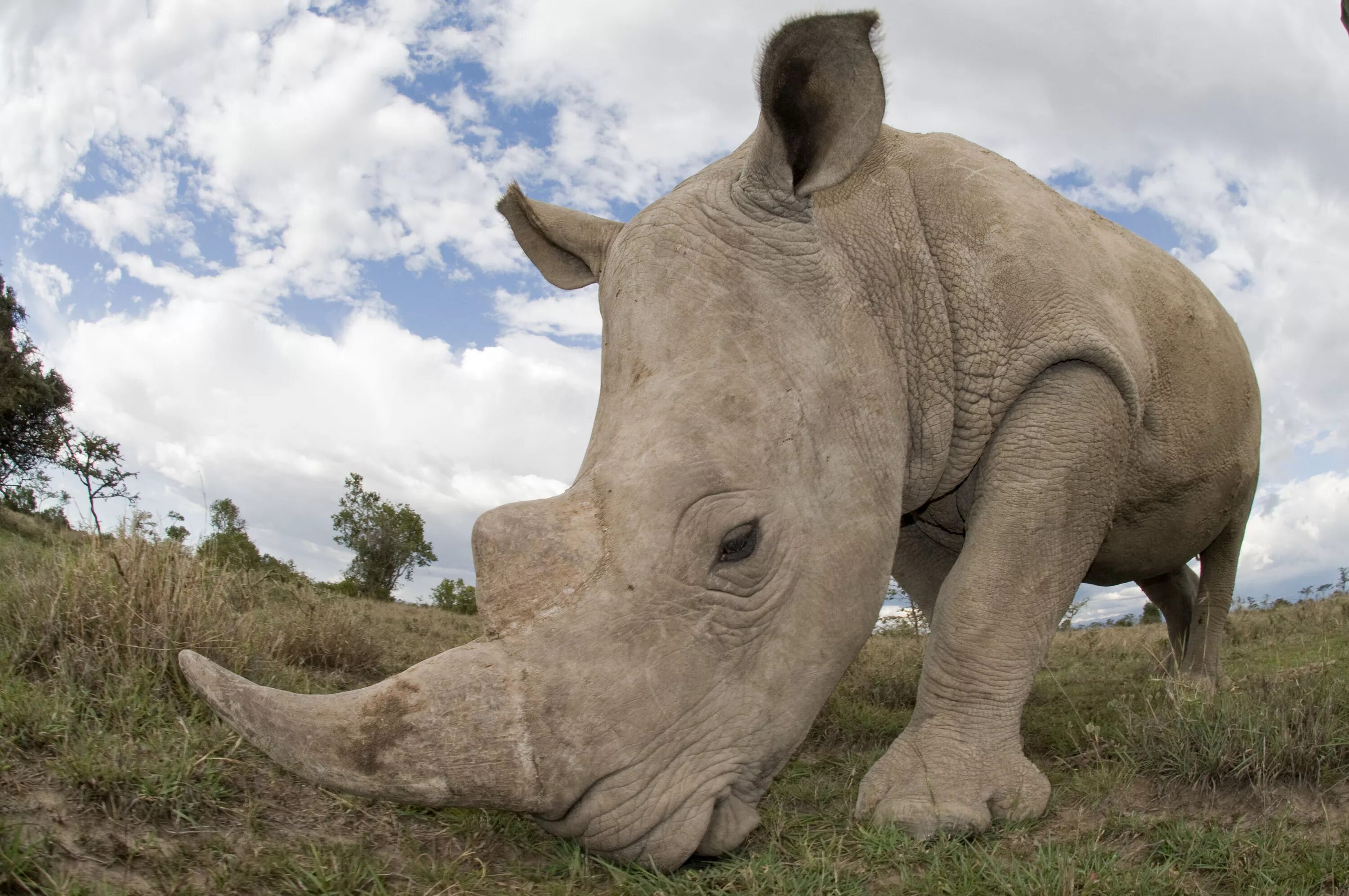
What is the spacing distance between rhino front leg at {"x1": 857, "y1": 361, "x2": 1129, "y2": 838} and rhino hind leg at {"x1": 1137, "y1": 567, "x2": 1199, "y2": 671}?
377cm

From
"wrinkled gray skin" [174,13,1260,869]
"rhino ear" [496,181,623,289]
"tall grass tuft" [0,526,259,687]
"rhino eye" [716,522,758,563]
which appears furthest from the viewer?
"rhino ear" [496,181,623,289]

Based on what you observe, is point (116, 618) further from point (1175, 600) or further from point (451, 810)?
point (1175, 600)

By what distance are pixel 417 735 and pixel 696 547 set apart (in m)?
0.83

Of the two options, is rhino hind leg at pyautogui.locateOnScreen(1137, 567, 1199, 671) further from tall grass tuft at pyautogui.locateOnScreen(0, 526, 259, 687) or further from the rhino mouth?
tall grass tuft at pyautogui.locateOnScreen(0, 526, 259, 687)

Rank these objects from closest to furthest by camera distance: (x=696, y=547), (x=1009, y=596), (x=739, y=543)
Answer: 1. (x=696, y=547)
2. (x=739, y=543)
3. (x=1009, y=596)

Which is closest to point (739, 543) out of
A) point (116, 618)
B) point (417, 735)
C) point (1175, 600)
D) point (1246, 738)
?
point (417, 735)

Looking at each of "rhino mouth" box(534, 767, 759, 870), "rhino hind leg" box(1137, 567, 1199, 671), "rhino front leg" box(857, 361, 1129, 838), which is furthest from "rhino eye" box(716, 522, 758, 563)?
"rhino hind leg" box(1137, 567, 1199, 671)

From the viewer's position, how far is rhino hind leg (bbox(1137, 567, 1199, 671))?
6.92 m

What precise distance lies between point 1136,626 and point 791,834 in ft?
37.2

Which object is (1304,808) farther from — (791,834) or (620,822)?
(620,822)

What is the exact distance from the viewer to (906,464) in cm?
355

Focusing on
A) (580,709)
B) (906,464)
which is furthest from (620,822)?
(906,464)

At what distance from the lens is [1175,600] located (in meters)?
6.95

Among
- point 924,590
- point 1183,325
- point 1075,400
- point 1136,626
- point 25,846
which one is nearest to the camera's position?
point 25,846
